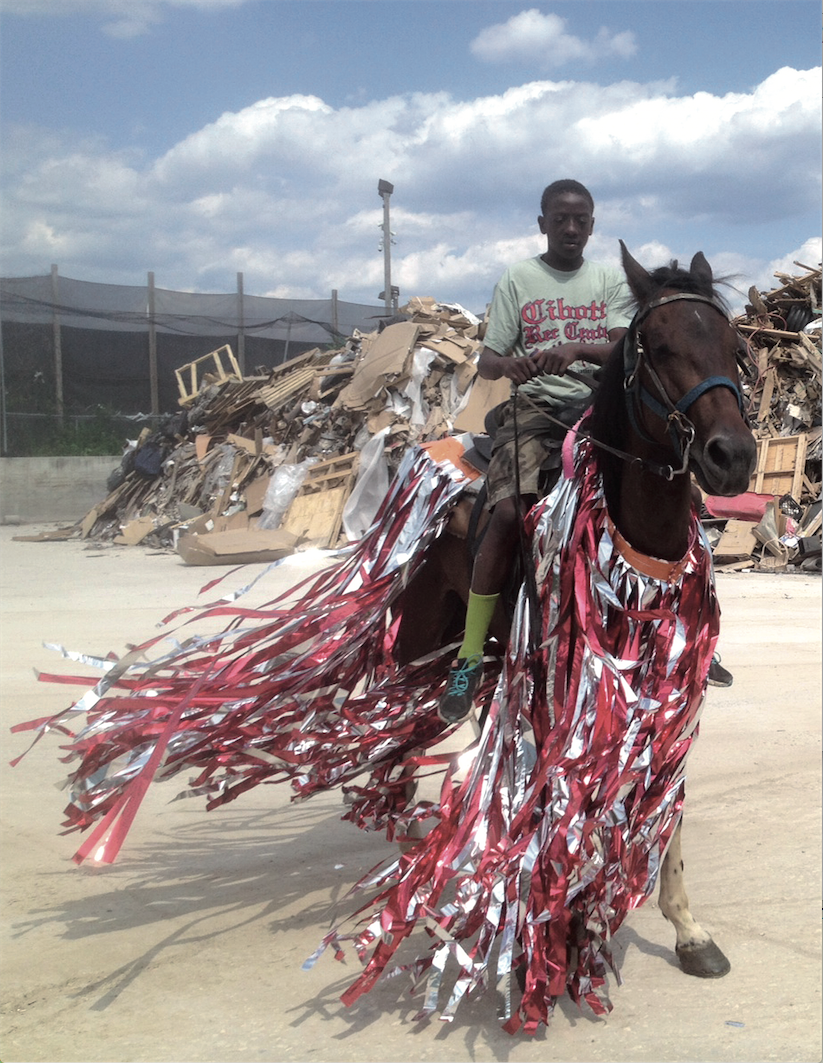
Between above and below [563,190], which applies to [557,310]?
below

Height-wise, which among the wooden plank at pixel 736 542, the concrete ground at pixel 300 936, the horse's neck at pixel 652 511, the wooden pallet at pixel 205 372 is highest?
Result: the wooden pallet at pixel 205 372

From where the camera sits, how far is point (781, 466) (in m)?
12.9

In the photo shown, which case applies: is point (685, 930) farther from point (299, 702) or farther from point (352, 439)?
point (352, 439)

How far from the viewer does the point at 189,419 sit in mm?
19188

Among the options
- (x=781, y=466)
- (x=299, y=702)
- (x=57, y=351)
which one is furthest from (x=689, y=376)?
(x=57, y=351)

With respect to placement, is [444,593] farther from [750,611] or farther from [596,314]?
[750,611]

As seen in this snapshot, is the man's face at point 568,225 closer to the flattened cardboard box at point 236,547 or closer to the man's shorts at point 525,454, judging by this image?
the man's shorts at point 525,454

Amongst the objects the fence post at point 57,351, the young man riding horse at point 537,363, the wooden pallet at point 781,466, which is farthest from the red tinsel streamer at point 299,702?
the fence post at point 57,351

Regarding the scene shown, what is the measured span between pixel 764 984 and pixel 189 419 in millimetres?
Result: 17688

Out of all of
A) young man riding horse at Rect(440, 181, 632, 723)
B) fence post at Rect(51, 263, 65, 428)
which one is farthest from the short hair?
fence post at Rect(51, 263, 65, 428)

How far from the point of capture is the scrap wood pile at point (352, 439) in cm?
1263

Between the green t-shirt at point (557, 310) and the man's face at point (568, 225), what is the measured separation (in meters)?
0.07

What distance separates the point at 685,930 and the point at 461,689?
1068mm

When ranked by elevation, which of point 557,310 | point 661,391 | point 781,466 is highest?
point 557,310
